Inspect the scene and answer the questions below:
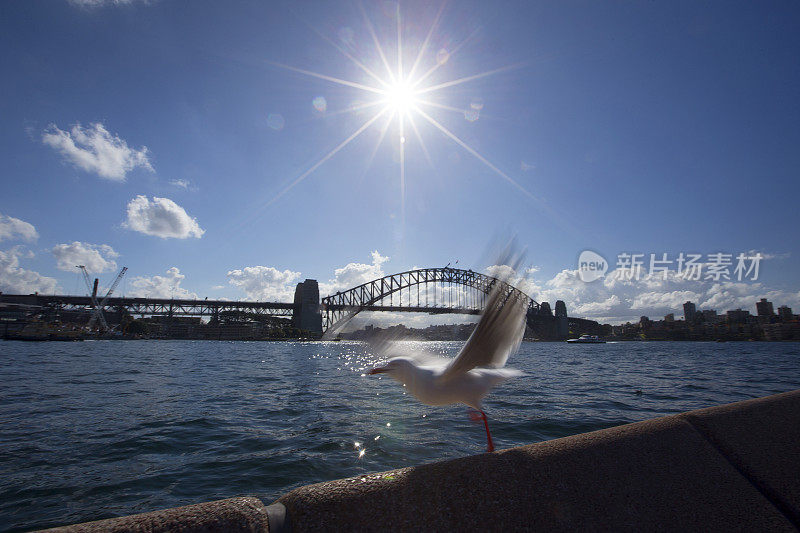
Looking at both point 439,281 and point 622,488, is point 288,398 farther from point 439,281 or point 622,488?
point 439,281

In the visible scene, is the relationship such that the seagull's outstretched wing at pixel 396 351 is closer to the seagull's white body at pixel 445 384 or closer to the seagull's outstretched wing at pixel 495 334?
the seagull's white body at pixel 445 384

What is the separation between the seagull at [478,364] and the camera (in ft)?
9.32

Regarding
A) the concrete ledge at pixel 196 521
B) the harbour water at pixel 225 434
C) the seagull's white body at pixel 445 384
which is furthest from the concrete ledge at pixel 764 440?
the harbour water at pixel 225 434

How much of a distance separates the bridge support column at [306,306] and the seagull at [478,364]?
8584 centimetres

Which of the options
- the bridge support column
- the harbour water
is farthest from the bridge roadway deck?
the harbour water

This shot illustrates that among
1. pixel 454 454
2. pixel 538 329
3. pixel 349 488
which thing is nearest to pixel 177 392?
pixel 454 454

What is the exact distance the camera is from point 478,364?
3088 millimetres

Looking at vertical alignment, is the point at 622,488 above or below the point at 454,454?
above

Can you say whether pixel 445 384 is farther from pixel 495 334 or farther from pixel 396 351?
pixel 396 351

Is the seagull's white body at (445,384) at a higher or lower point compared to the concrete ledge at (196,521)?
higher

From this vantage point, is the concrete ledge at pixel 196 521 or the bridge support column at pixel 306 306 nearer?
the concrete ledge at pixel 196 521

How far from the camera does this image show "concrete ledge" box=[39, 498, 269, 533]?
1.17m

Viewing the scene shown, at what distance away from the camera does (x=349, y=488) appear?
156cm

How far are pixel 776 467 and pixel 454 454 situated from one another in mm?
3395
